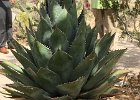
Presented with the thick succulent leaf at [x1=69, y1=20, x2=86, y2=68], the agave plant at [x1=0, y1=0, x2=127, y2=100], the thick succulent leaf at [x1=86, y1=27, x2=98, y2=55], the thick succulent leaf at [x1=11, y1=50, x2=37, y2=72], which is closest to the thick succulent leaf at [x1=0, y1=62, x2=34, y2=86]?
the agave plant at [x1=0, y1=0, x2=127, y2=100]

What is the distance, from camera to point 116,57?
3316mm

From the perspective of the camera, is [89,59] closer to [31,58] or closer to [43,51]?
[43,51]

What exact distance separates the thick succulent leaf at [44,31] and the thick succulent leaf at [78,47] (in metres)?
0.23

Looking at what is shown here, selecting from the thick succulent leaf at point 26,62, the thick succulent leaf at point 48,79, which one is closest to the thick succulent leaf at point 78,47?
the thick succulent leaf at point 48,79

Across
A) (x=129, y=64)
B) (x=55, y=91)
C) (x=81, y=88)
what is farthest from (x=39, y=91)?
(x=129, y=64)

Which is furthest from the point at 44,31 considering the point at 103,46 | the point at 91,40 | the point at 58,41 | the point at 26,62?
the point at 103,46

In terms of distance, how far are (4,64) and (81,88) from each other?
2.42 feet

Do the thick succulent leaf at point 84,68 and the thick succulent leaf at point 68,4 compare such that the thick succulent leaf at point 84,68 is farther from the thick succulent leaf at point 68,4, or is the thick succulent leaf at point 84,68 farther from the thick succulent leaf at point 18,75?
the thick succulent leaf at point 68,4

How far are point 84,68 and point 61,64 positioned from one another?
0.65 feet

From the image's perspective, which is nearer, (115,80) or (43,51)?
(43,51)

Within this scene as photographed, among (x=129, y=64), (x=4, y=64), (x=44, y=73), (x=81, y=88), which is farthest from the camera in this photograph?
(x=129, y=64)

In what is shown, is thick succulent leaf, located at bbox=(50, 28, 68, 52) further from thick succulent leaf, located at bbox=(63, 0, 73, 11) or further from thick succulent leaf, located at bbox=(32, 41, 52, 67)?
thick succulent leaf, located at bbox=(63, 0, 73, 11)

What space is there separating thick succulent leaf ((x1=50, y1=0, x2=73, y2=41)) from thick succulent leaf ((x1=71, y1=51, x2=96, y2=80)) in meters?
0.29

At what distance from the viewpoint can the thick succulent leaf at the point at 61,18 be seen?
3230 mm
